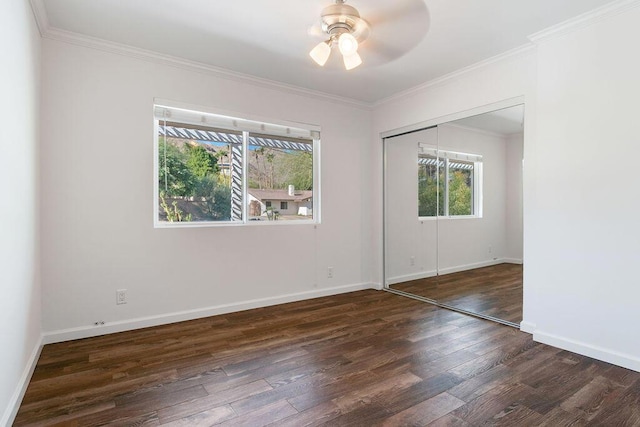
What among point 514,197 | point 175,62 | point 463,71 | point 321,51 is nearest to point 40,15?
point 175,62

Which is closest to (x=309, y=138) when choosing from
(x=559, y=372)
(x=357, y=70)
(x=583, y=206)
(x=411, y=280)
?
A: (x=357, y=70)

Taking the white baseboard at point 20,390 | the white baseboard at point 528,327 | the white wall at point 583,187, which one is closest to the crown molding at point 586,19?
the white wall at point 583,187

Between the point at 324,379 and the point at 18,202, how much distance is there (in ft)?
7.01

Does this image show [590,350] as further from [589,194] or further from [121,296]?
[121,296]

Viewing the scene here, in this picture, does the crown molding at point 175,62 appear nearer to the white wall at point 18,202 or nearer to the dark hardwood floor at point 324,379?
the white wall at point 18,202

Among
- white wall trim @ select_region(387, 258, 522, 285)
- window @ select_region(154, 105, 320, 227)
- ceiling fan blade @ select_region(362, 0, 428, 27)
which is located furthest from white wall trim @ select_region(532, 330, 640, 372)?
ceiling fan blade @ select_region(362, 0, 428, 27)

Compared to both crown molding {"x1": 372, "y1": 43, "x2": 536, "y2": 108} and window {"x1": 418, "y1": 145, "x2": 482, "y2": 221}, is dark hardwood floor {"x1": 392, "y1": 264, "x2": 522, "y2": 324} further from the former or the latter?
crown molding {"x1": 372, "y1": 43, "x2": 536, "y2": 108}

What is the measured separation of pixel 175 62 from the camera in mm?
3225

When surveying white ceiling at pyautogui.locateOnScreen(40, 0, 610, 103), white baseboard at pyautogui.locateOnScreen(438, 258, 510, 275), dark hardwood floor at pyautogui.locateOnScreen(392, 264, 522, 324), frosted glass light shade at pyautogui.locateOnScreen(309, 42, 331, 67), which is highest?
white ceiling at pyautogui.locateOnScreen(40, 0, 610, 103)

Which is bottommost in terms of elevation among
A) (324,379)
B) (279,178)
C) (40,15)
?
(324,379)

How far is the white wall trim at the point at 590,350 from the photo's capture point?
231 centimetres

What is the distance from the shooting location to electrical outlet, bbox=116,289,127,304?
3.00 metres

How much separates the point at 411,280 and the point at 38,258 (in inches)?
152

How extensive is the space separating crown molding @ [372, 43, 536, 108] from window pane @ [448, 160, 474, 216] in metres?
0.92
